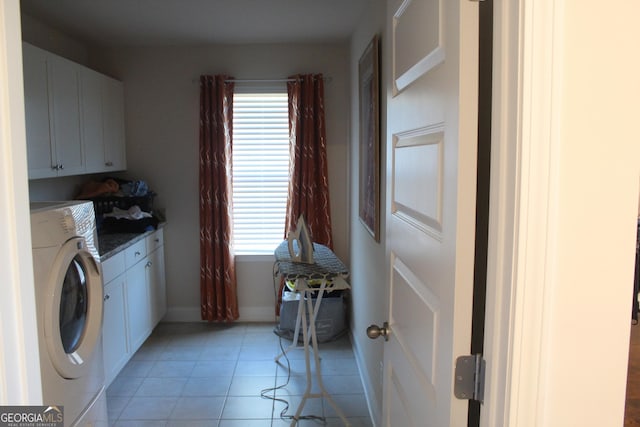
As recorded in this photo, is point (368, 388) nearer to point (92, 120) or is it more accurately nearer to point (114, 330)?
point (114, 330)

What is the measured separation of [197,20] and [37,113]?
122 centimetres

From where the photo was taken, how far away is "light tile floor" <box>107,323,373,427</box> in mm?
2697

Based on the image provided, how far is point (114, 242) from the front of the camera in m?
3.08

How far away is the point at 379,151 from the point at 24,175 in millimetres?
1893

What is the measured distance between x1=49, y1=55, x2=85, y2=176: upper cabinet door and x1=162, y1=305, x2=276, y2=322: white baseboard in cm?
158

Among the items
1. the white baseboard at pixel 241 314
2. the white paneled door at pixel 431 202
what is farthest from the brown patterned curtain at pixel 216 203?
the white paneled door at pixel 431 202

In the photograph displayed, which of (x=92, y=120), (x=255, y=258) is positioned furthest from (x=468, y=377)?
(x=255, y=258)

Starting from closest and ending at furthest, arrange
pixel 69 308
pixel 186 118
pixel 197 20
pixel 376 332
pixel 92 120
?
1. pixel 376 332
2. pixel 69 308
3. pixel 197 20
4. pixel 92 120
5. pixel 186 118

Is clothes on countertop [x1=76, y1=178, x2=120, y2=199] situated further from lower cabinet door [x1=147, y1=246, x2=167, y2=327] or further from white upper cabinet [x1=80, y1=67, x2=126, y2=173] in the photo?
lower cabinet door [x1=147, y1=246, x2=167, y2=327]

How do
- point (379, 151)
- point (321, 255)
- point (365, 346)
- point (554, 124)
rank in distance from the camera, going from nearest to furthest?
1. point (554, 124)
2. point (379, 151)
3. point (321, 255)
4. point (365, 346)

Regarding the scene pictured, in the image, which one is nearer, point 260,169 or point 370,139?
point 370,139

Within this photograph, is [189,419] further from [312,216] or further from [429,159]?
[429,159]

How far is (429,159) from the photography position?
102 centimetres

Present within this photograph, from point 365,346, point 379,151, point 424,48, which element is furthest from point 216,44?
point 424,48
